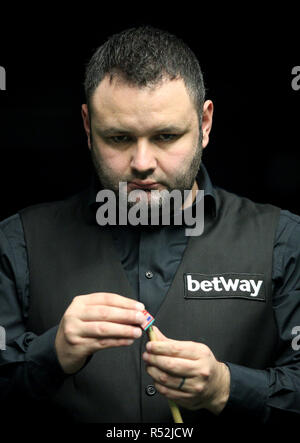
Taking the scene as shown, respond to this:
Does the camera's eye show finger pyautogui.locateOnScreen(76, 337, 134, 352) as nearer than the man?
Yes

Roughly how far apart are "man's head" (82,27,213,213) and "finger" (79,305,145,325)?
44cm

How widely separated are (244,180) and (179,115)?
97 cm

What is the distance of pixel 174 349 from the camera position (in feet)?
5.97

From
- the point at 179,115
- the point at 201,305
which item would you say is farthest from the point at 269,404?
the point at 179,115

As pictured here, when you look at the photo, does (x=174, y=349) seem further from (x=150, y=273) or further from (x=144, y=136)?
(x=144, y=136)

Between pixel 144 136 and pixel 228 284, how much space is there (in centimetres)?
51

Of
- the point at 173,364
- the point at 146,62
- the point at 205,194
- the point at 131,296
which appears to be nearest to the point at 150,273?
the point at 131,296

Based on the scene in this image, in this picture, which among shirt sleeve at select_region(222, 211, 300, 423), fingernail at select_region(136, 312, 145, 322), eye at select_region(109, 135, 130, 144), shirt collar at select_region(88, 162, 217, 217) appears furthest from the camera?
shirt collar at select_region(88, 162, 217, 217)

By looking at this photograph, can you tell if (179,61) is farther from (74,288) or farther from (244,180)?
(244,180)

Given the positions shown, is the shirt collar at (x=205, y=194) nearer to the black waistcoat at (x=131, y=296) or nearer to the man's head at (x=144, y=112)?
the black waistcoat at (x=131, y=296)

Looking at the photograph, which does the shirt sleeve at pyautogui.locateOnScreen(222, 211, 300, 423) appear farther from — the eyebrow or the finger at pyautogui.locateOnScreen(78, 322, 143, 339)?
the eyebrow

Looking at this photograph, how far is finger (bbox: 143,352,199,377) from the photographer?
181 centimetres

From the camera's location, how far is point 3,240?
2.29m

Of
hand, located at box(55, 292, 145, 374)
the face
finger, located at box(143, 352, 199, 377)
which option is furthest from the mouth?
finger, located at box(143, 352, 199, 377)
